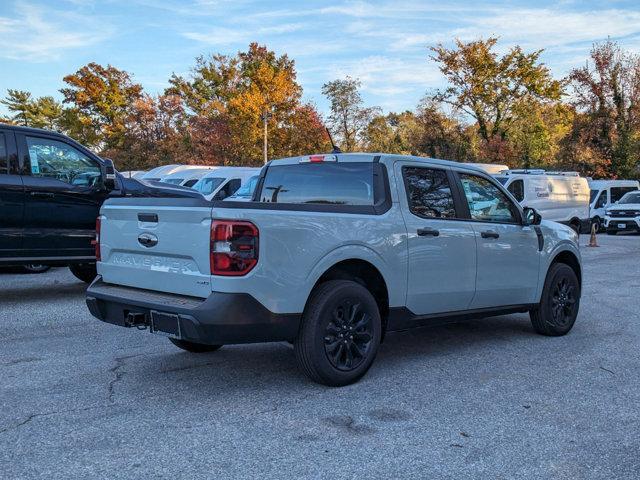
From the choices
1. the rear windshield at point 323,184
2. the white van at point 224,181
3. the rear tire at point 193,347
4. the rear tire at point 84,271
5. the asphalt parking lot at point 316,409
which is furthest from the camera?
the white van at point 224,181

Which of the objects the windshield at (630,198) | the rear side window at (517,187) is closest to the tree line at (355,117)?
the windshield at (630,198)

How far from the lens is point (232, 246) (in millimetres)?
4168

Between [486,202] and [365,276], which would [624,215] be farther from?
[365,276]

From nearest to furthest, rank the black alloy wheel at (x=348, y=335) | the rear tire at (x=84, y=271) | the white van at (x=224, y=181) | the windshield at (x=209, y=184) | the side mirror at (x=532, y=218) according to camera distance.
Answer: the black alloy wheel at (x=348, y=335)
the side mirror at (x=532, y=218)
the rear tire at (x=84, y=271)
the white van at (x=224, y=181)
the windshield at (x=209, y=184)

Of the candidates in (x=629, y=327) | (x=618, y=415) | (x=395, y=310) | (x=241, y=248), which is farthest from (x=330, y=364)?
(x=629, y=327)

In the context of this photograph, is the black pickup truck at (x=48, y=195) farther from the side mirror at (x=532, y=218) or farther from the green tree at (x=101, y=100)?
the green tree at (x=101, y=100)

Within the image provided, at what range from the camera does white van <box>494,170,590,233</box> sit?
57.1 ft

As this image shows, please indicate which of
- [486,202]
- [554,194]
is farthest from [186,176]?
[486,202]

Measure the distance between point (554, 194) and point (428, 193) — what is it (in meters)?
13.7

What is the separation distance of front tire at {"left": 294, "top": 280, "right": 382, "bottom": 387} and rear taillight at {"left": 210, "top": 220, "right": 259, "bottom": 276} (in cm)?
64

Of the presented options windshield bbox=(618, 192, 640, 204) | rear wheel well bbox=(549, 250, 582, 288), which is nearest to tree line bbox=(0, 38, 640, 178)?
windshield bbox=(618, 192, 640, 204)

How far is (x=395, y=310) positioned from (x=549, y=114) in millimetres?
50201

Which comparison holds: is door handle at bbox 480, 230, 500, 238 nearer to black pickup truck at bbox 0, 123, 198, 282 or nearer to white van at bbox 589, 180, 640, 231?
black pickup truck at bbox 0, 123, 198, 282

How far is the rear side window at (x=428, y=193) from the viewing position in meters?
5.36
